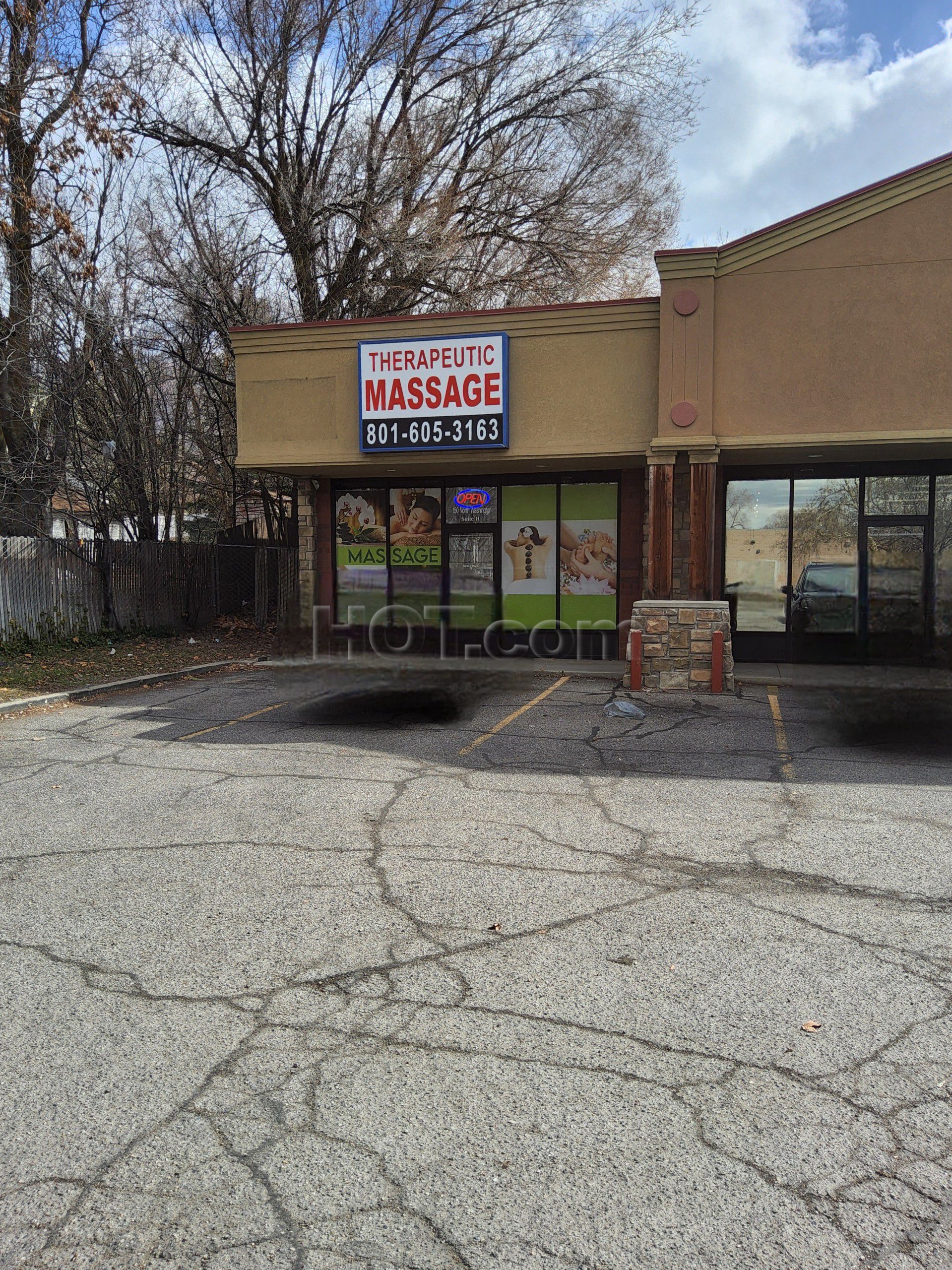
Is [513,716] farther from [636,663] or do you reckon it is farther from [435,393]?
[435,393]

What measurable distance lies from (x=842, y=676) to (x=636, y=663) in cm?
358

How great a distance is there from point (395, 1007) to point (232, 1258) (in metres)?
1.38

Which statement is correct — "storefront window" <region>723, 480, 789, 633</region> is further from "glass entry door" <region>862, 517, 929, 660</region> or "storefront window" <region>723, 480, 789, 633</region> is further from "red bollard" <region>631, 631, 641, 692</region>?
"red bollard" <region>631, 631, 641, 692</region>

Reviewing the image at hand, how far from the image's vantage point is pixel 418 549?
56.2ft

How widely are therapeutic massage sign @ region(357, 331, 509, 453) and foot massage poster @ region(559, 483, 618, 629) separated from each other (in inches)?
87.3

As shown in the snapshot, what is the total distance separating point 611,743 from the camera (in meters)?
9.41

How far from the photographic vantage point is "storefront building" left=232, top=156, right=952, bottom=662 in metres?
12.9

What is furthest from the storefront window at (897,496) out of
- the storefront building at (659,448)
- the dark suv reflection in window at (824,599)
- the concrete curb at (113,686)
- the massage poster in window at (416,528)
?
the concrete curb at (113,686)

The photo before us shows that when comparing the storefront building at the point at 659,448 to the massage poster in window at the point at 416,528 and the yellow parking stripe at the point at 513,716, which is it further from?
the yellow parking stripe at the point at 513,716

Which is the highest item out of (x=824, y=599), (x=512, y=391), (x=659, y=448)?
(x=512, y=391)

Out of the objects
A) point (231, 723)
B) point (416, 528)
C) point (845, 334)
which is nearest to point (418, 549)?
point (416, 528)

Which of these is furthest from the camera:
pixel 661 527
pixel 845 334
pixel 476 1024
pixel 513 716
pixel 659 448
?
pixel 661 527

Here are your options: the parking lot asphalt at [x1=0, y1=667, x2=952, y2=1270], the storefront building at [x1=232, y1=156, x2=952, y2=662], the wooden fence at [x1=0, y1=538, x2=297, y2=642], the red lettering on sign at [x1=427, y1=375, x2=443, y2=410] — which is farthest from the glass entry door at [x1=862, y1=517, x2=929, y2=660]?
the wooden fence at [x1=0, y1=538, x2=297, y2=642]

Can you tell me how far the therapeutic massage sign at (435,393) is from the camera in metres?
14.5
